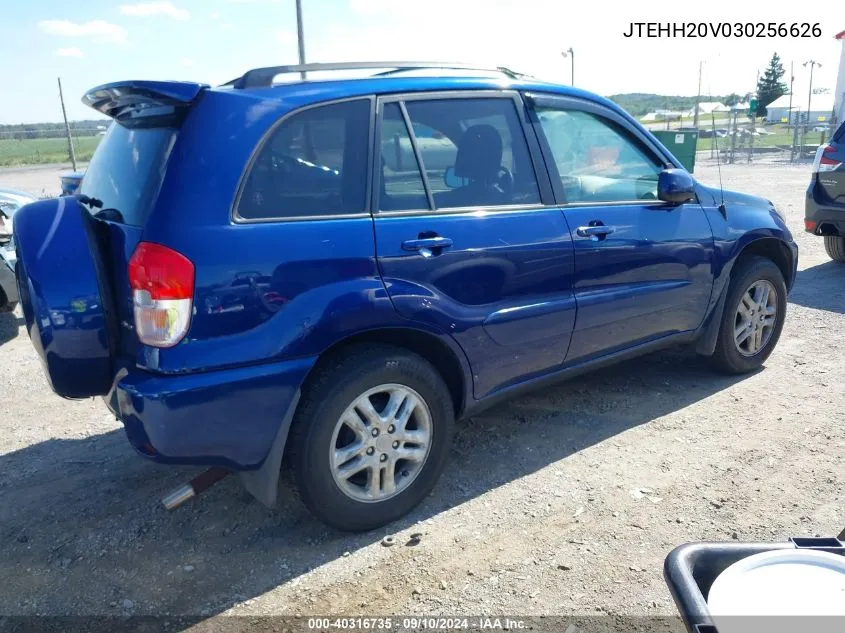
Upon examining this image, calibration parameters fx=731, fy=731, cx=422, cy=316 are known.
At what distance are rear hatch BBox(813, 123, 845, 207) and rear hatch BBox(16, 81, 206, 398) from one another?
6986 mm

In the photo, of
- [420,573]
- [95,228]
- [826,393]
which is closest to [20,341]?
[95,228]

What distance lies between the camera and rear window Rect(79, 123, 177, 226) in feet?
9.18

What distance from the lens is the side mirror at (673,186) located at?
4.07 m

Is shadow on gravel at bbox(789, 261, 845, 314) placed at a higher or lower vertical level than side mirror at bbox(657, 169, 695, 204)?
lower

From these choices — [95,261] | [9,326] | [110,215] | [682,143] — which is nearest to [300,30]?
[682,143]

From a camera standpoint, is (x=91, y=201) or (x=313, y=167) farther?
(x=91, y=201)

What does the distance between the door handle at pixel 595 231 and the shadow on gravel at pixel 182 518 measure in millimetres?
1101

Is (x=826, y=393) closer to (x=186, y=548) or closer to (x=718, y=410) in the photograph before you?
(x=718, y=410)

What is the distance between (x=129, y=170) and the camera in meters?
3.04

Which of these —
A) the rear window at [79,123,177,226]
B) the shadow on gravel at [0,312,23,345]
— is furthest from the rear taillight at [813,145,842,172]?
the shadow on gravel at [0,312,23,345]

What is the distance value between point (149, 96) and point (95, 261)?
0.67 m

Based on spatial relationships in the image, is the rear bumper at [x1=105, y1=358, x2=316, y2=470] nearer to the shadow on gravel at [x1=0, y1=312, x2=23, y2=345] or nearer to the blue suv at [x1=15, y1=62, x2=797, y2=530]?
the blue suv at [x1=15, y1=62, x2=797, y2=530]

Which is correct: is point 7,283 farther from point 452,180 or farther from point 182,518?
point 452,180

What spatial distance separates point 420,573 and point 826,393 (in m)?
3.04
